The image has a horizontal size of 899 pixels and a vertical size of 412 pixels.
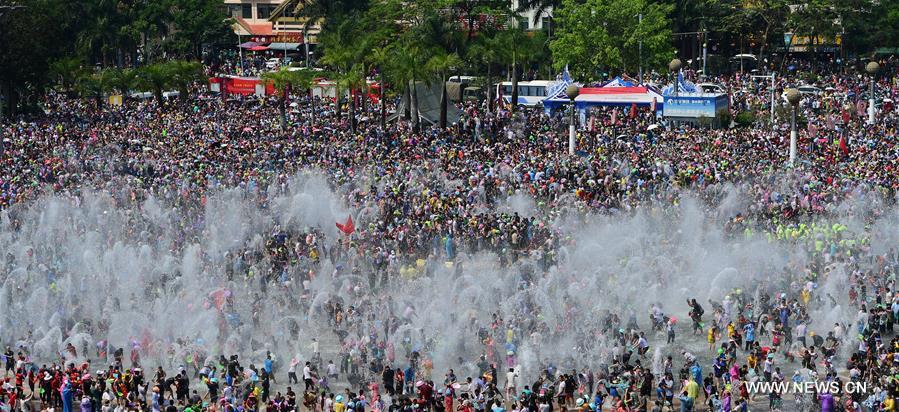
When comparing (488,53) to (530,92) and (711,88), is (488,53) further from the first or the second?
(711,88)

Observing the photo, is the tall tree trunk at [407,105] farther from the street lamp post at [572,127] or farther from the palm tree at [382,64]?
the street lamp post at [572,127]

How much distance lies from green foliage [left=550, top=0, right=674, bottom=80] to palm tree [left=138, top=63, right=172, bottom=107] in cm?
2008

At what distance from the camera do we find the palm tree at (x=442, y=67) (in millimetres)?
59281

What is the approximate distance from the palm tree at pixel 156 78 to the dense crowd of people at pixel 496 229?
91.6 inches

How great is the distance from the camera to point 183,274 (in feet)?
116

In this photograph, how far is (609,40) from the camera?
7025cm

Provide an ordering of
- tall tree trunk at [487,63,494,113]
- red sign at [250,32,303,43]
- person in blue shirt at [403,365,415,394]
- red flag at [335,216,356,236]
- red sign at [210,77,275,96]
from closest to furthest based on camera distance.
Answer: person in blue shirt at [403,365,415,394] < red flag at [335,216,356,236] < tall tree trunk at [487,63,494,113] < red sign at [210,77,275,96] < red sign at [250,32,303,43]

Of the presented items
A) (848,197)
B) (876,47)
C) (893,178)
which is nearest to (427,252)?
(848,197)

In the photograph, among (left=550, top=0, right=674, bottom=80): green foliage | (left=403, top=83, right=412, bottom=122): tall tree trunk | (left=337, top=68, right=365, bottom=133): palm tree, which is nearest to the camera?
(left=403, top=83, right=412, bottom=122): tall tree trunk

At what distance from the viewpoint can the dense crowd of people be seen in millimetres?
26641

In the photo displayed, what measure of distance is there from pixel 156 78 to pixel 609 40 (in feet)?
76.6

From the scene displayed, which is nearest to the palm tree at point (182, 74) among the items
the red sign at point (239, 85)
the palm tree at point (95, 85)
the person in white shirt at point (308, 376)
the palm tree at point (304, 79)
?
the red sign at point (239, 85)

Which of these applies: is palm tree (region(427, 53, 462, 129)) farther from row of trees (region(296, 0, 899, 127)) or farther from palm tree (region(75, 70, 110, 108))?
palm tree (region(75, 70, 110, 108))

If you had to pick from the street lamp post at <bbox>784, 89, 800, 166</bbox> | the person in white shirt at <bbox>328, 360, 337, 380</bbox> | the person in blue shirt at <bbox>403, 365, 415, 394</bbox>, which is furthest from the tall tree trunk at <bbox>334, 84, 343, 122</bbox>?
the person in blue shirt at <bbox>403, 365, 415, 394</bbox>
